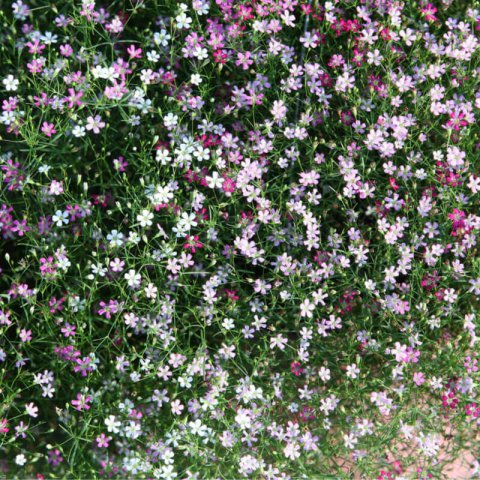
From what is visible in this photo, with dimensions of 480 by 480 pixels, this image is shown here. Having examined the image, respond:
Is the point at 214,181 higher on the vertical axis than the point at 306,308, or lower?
higher

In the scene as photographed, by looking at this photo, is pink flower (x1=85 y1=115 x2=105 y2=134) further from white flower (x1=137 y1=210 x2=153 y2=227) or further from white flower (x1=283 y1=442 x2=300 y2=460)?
white flower (x1=283 y1=442 x2=300 y2=460)

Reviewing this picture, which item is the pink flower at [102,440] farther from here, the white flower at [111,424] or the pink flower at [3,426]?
the pink flower at [3,426]

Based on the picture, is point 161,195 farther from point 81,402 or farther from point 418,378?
point 418,378

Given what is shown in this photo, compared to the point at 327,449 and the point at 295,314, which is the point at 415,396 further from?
the point at 295,314

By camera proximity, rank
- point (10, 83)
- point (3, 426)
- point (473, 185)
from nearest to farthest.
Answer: point (3, 426), point (10, 83), point (473, 185)

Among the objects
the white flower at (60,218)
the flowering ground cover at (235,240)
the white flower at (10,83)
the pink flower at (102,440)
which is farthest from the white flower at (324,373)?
the white flower at (10,83)

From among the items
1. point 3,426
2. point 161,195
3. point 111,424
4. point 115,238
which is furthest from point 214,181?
point 3,426

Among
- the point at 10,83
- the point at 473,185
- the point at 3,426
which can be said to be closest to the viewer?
the point at 3,426

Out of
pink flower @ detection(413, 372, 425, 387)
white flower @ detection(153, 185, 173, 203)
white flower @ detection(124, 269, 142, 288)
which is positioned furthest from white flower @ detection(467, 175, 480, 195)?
white flower @ detection(124, 269, 142, 288)

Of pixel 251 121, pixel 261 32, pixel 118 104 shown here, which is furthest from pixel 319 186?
pixel 118 104
